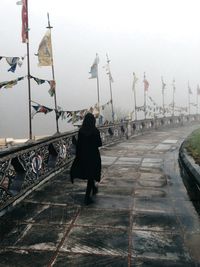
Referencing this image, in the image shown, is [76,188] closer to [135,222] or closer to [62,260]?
[135,222]

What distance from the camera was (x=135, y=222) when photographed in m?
5.73

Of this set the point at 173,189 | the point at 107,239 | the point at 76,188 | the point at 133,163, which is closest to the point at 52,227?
the point at 107,239

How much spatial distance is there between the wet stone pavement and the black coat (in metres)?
0.61

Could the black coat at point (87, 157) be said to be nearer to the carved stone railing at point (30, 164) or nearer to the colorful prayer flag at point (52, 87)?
the carved stone railing at point (30, 164)

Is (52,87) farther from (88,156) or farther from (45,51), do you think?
(88,156)

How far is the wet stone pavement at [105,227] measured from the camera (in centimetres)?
435

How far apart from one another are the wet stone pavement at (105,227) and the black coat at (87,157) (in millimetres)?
614

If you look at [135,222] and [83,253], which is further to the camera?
[135,222]

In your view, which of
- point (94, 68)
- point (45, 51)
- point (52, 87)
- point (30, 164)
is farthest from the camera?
point (94, 68)

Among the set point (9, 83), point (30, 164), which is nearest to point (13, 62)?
point (9, 83)

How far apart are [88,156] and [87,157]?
3cm

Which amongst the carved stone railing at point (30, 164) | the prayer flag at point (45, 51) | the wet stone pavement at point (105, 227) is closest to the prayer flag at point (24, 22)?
the prayer flag at point (45, 51)

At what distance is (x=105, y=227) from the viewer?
5.46m

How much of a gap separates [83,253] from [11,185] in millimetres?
3072
